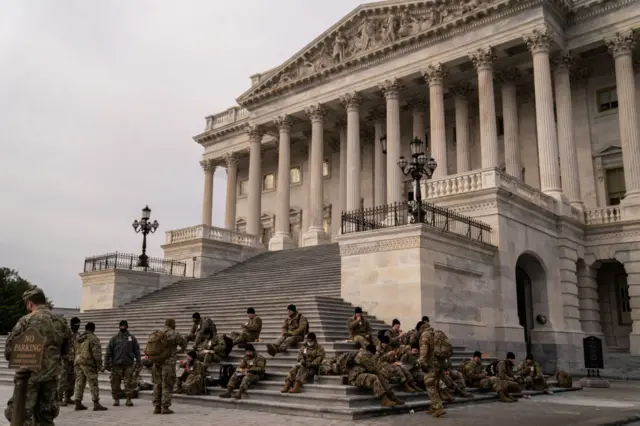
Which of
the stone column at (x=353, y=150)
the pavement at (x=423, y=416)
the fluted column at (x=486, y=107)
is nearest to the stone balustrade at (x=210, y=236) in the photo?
the stone column at (x=353, y=150)

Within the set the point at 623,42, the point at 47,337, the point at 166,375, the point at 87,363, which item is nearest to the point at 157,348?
the point at 166,375

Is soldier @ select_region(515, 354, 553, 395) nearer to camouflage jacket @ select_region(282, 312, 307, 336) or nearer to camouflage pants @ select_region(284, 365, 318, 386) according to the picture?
camouflage jacket @ select_region(282, 312, 307, 336)

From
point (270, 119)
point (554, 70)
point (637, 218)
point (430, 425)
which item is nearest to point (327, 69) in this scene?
point (270, 119)

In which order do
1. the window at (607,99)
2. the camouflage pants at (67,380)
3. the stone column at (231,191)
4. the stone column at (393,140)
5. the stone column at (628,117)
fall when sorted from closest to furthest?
1. the camouflage pants at (67,380)
2. the stone column at (628,117)
3. the window at (607,99)
4. the stone column at (393,140)
5. the stone column at (231,191)

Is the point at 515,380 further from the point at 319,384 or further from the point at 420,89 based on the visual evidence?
the point at 420,89

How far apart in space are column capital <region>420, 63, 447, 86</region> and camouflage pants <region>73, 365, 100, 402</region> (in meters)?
25.6

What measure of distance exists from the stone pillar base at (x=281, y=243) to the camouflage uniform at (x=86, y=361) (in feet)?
82.3

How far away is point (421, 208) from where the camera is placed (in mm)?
21281

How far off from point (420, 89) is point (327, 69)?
19.1ft

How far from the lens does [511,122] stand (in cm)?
3422

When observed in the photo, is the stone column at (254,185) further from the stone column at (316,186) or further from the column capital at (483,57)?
the column capital at (483,57)

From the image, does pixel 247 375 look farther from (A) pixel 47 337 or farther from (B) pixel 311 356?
(A) pixel 47 337

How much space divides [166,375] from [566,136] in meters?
25.0

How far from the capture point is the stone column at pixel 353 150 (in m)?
36.7
